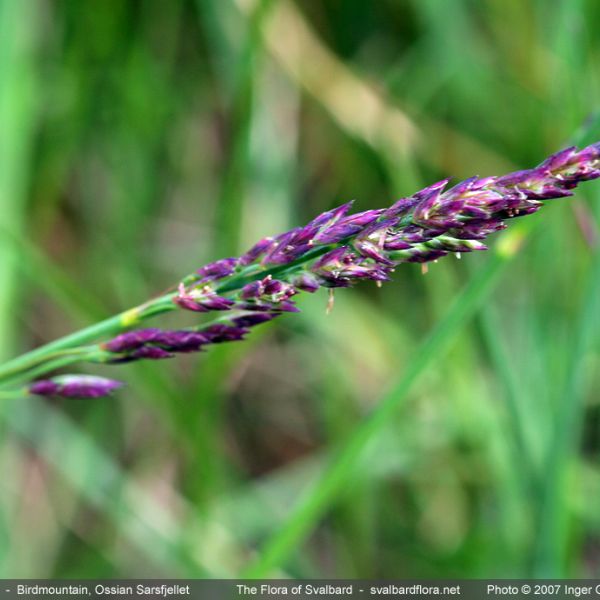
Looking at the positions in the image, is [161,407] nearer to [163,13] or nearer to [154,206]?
[154,206]

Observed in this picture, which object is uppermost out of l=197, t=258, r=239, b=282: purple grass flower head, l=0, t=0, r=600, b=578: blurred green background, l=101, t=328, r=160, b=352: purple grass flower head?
l=0, t=0, r=600, b=578: blurred green background

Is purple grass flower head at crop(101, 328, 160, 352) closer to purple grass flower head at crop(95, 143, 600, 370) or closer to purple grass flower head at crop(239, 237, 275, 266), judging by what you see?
purple grass flower head at crop(95, 143, 600, 370)

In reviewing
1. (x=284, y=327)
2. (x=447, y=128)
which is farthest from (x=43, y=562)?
(x=447, y=128)

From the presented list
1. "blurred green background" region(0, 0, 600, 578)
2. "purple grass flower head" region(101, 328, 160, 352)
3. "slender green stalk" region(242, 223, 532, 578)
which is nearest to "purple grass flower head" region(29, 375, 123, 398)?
"purple grass flower head" region(101, 328, 160, 352)

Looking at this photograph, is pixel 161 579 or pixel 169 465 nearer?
pixel 161 579

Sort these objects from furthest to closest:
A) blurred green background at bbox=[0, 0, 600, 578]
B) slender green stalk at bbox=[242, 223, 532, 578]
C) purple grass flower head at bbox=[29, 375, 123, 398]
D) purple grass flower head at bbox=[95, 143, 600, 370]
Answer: blurred green background at bbox=[0, 0, 600, 578]
slender green stalk at bbox=[242, 223, 532, 578]
purple grass flower head at bbox=[29, 375, 123, 398]
purple grass flower head at bbox=[95, 143, 600, 370]

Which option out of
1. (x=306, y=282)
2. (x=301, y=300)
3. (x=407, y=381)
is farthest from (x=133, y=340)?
(x=301, y=300)
